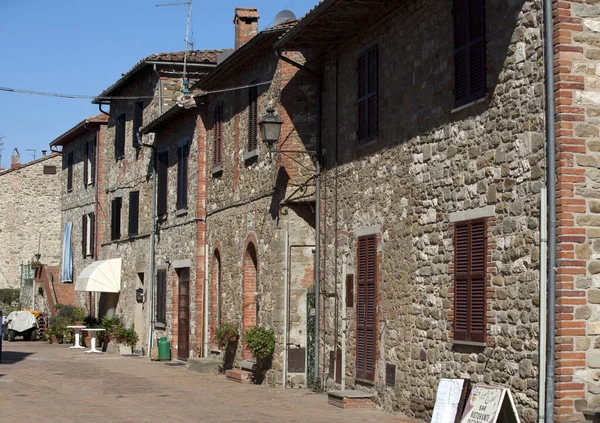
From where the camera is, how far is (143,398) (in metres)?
16.1

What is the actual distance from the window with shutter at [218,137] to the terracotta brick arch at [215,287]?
190cm

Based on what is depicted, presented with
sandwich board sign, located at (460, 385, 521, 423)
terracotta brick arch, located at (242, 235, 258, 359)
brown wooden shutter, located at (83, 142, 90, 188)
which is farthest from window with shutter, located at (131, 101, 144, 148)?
sandwich board sign, located at (460, 385, 521, 423)

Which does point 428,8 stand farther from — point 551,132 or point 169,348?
point 169,348

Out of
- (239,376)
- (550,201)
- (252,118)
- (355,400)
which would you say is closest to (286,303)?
(239,376)

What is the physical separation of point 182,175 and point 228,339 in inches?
243

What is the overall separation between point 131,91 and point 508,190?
70.9 feet

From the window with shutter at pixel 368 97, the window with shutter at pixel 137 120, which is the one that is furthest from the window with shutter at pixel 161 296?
the window with shutter at pixel 368 97

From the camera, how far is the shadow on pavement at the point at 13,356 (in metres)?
24.6

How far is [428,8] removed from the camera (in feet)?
42.8

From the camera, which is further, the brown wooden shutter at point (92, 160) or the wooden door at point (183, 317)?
the brown wooden shutter at point (92, 160)

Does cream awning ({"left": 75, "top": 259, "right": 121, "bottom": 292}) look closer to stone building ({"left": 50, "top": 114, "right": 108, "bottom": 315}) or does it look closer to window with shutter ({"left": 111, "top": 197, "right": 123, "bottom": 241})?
window with shutter ({"left": 111, "top": 197, "right": 123, "bottom": 241})

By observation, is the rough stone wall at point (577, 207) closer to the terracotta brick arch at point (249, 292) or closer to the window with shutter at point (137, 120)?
the terracotta brick arch at point (249, 292)

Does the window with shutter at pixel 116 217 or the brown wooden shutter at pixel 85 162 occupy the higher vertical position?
the brown wooden shutter at pixel 85 162

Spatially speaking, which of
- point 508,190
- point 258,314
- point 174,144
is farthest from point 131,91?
point 508,190
